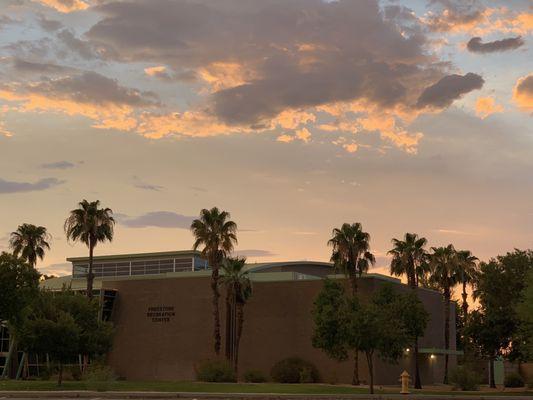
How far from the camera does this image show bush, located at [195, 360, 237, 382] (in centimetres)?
5909

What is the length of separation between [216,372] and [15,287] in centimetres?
1704

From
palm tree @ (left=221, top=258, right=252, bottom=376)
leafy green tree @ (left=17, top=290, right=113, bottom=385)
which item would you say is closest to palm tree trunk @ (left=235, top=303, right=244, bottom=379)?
palm tree @ (left=221, top=258, right=252, bottom=376)

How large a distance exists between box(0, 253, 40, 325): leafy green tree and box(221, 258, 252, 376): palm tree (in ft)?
63.2

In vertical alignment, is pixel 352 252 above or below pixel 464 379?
above

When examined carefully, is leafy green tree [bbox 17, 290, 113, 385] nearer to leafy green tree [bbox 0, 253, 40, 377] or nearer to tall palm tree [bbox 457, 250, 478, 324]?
leafy green tree [bbox 0, 253, 40, 377]

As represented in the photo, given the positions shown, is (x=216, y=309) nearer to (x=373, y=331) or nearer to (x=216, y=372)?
(x=216, y=372)

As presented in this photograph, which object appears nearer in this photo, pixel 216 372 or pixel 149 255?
pixel 216 372

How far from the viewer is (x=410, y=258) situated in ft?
230

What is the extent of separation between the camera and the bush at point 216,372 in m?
59.1

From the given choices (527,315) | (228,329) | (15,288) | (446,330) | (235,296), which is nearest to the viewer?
(15,288)

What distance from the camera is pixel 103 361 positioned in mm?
70938

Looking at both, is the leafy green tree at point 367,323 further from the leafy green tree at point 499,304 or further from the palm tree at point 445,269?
the palm tree at point 445,269

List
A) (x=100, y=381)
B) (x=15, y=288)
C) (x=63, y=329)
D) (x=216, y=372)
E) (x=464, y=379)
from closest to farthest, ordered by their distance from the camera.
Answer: (x=100, y=381)
(x=15, y=288)
(x=63, y=329)
(x=216, y=372)
(x=464, y=379)

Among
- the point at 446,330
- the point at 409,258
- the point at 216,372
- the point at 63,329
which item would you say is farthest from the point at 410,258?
the point at 63,329
